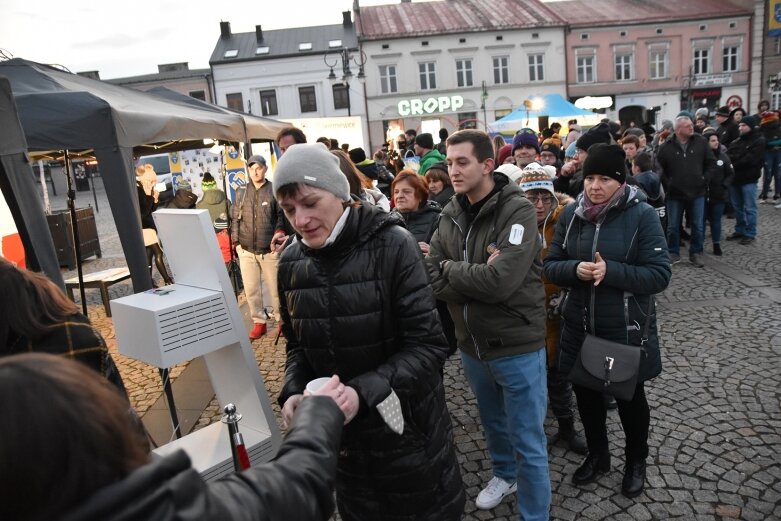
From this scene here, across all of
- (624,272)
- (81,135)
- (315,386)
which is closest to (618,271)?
(624,272)

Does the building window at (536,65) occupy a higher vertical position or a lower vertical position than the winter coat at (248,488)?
higher

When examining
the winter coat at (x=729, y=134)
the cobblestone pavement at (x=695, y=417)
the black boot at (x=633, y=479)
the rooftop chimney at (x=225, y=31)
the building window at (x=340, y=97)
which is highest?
the rooftop chimney at (x=225, y=31)

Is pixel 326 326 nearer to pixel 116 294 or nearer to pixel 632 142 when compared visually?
pixel 632 142

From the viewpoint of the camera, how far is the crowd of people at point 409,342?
0.84m

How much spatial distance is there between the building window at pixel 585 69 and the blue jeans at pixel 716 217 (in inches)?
1332

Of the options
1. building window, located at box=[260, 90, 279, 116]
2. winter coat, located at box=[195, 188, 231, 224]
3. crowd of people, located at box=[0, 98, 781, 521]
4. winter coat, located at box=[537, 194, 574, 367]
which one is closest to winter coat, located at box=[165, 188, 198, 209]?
winter coat, located at box=[195, 188, 231, 224]

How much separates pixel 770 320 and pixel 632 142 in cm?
293

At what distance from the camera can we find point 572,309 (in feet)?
9.78

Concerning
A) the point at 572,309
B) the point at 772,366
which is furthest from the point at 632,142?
the point at 572,309

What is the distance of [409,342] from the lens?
72.1 inches

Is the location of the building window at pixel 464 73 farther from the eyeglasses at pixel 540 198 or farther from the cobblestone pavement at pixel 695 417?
the eyeglasses at pixel 540 198

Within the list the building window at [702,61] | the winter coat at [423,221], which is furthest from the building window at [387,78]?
the winter coat at [423,221]

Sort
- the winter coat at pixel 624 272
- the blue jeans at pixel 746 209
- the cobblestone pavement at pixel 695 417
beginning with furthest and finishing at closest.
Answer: the blue jeans at pixel 746 209
the cobblestone pavement at pixel 695 417
the winter coat at pixel 624 272

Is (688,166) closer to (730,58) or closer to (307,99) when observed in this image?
(307,99)
